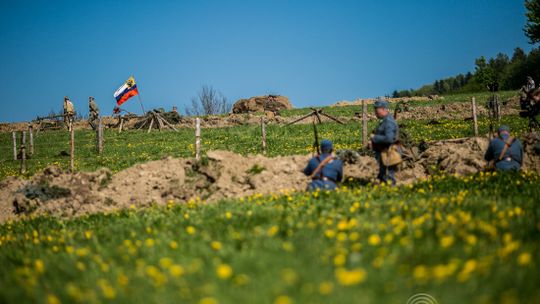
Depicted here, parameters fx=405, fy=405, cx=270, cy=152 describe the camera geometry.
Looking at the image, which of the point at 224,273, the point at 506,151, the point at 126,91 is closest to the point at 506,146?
the point at 506,151

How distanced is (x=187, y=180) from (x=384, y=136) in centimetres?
491

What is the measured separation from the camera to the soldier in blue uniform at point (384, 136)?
8984 millimetres

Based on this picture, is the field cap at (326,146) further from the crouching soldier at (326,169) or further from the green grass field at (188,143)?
the green grass field at (188,143)

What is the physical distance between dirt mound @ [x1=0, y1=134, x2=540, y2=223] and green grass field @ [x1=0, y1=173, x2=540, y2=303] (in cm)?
264

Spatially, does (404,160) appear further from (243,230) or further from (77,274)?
(77,274)

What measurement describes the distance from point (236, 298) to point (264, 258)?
2.68 feet

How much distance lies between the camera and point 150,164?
11.3m

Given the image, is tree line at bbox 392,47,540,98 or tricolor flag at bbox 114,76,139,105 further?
tree line at bbox 392,47,540,98

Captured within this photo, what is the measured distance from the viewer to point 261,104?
5147 centimetres

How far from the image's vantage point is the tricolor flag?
26.8 metres

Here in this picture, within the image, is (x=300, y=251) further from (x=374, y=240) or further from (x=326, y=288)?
(x=326, y=288)

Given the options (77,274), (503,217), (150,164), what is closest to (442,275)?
(503,217)

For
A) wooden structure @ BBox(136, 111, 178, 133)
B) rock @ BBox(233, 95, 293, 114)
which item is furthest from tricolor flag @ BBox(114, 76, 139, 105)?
rock @ BBox(233, 95, 293, 114)

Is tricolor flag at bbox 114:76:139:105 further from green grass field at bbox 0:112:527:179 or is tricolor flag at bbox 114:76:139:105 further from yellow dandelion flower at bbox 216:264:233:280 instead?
yellow dandelion flower at bbox 216:264:233:280
